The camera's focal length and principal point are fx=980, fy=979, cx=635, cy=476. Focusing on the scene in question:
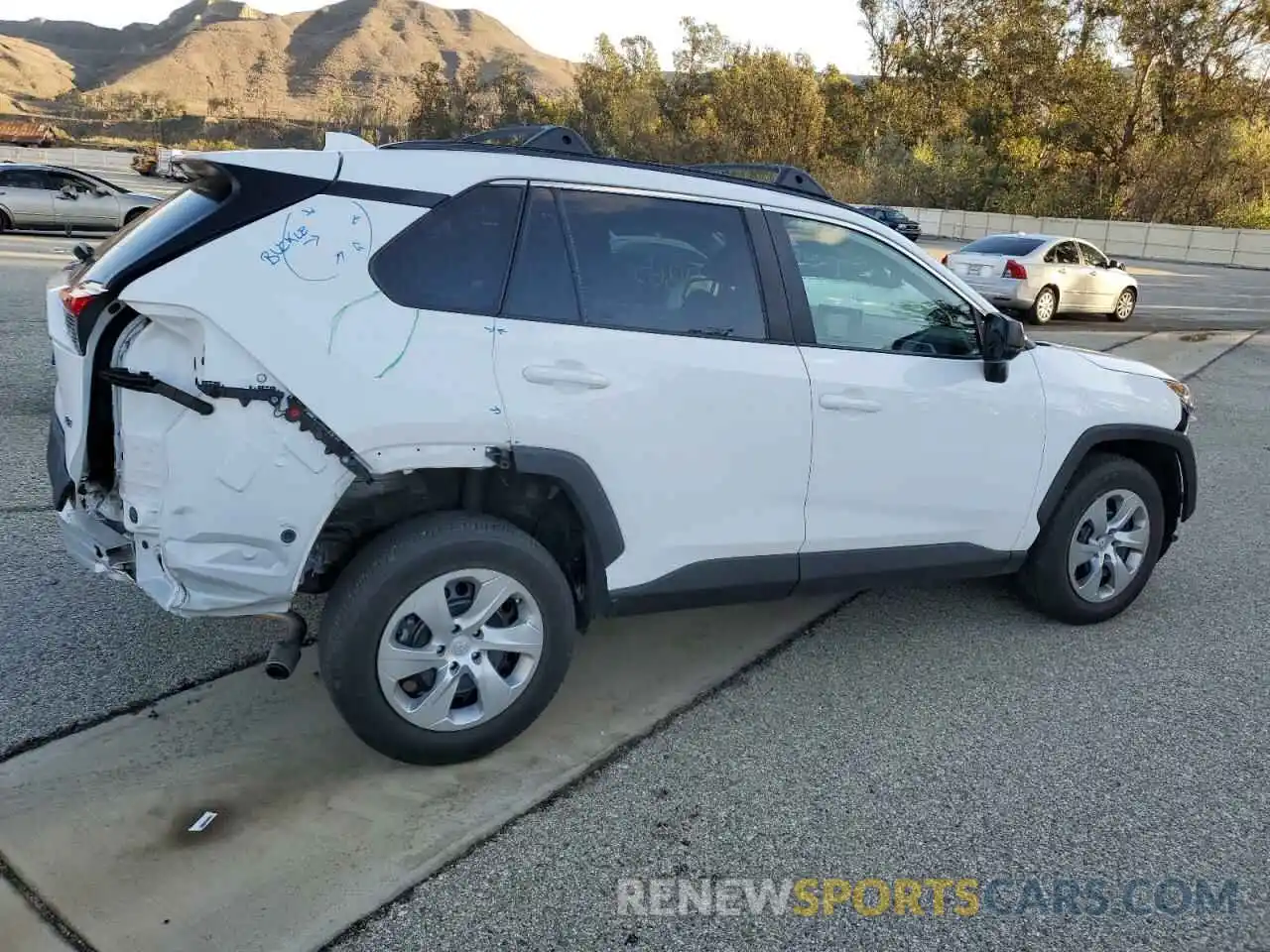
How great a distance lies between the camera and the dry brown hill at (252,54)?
126m

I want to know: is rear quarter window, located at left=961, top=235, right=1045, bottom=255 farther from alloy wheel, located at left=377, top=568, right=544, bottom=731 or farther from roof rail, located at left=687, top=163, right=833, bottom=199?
alloy wheel, located at left=377, top=568, right=544, bottom=731

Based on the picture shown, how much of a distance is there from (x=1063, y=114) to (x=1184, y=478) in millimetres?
45778

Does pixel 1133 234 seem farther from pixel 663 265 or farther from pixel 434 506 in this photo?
pixel 434 506

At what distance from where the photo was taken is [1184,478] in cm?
459

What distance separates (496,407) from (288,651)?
3.24 ft

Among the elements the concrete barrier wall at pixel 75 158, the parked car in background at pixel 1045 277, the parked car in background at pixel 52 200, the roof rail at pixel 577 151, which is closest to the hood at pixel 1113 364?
the roof rail at pixel 577 151

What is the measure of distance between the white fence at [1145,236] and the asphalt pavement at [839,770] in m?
37.4

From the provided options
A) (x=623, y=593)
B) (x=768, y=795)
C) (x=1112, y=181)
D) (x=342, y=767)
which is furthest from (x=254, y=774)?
(x=1112, y=181)

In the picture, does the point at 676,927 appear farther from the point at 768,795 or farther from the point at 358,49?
the point at 358,49

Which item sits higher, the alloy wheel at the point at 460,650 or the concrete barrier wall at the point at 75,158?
the concrete barrier wall at the point at 75,158

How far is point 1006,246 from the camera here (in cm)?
1694

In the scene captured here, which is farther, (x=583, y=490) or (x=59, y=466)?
(x=59, y=466)

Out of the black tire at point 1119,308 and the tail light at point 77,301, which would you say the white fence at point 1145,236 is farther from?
the tail light at point 77,301

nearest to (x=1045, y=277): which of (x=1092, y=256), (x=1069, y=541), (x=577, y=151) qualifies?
(x=1092, y=256)
